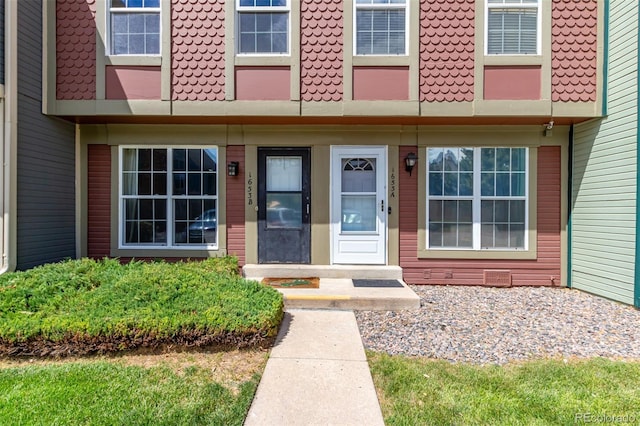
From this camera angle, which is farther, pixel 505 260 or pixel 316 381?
pixel 505 260

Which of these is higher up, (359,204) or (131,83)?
(131,83)

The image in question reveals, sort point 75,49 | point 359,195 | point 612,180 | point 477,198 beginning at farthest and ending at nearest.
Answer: point 359,195 < point 477,198 < point 75,49 < point 612,180

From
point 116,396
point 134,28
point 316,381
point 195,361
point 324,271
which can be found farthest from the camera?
point 324,271

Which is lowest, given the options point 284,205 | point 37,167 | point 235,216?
point 235,216

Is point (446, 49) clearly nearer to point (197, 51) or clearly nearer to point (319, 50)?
point (319, 50)

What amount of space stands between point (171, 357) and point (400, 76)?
506 centimetres

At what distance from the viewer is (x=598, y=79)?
5.32 meters

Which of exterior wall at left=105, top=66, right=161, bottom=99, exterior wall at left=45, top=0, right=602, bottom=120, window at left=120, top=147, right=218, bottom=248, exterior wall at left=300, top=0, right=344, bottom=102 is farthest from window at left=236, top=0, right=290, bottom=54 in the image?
window at left=120, top=147, right=218, bottom=248

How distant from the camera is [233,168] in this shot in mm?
6016

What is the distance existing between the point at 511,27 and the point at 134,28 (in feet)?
20.5

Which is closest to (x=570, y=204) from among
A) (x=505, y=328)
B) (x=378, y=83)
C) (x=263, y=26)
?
(x=505, y=328)

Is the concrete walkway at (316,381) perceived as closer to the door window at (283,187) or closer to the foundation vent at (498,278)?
the door window at (283,187)

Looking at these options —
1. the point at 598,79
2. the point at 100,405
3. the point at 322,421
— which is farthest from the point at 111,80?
the point at 598,79

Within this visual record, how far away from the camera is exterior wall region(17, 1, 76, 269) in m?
5.02
